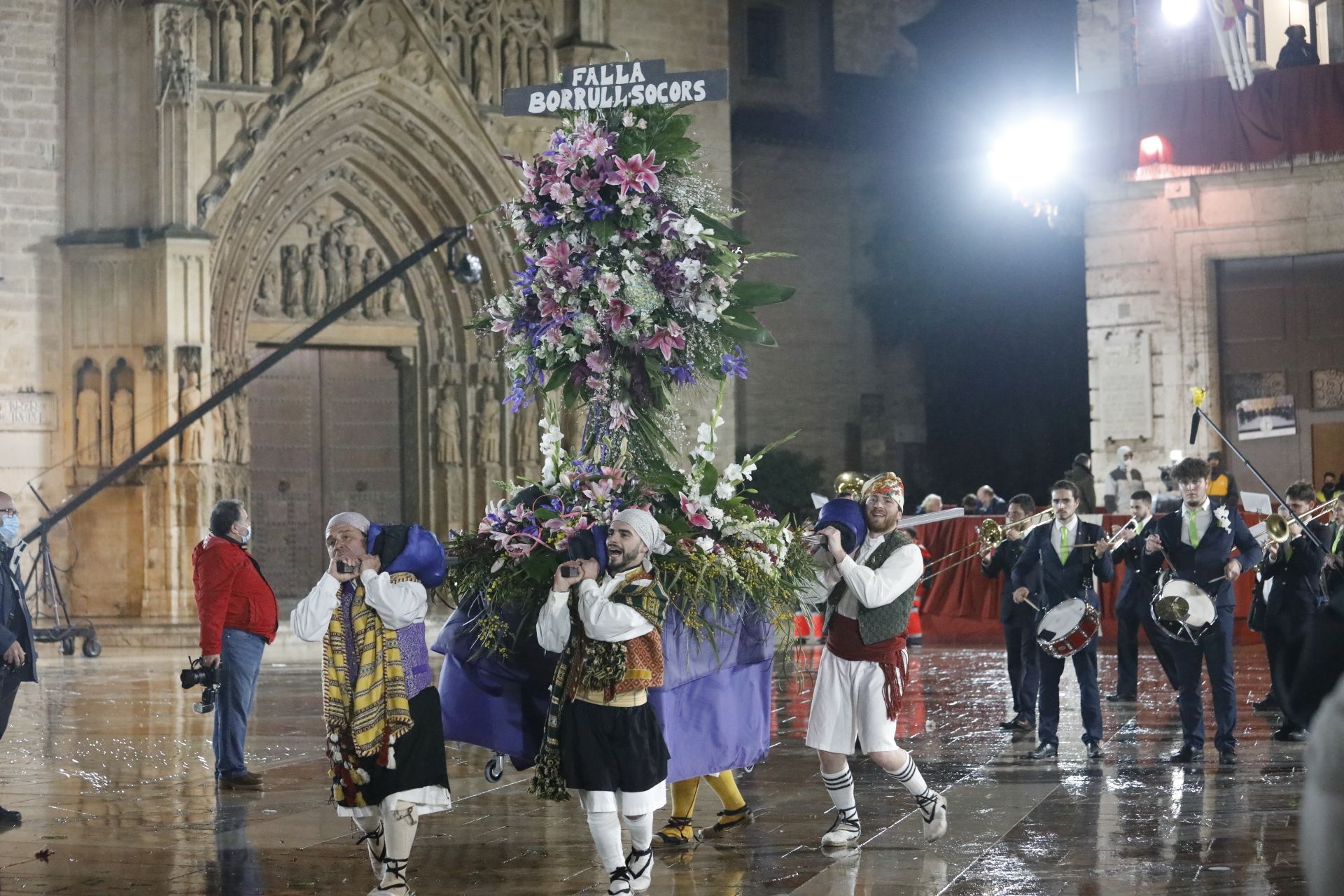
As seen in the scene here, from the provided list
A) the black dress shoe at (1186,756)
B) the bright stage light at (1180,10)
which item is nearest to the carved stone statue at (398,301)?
the bright stage light at (1180,10)

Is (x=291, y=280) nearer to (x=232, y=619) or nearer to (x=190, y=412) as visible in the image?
(x=190, y=412)

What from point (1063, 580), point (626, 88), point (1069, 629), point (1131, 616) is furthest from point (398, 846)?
point (1131, 616)

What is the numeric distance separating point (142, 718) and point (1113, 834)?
756cm

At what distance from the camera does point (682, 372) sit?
742cm

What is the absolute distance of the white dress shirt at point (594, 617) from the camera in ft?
20.6

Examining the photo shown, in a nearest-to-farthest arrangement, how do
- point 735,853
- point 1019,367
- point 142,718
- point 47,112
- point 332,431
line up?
point 735,853 → point 142,718 → point 47,112 → point 332,431 → point 1019,367

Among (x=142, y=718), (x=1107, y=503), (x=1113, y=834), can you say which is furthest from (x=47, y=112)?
(x=1113, y=834)

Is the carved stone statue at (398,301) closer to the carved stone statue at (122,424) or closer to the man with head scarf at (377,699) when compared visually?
the carved stone statue at (122,424)

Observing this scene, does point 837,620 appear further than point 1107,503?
No

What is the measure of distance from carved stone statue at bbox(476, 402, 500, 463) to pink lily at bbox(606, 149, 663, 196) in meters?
15.3

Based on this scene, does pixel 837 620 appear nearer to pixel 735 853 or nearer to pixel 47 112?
pixel 735 853

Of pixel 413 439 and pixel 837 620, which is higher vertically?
pixel 413 439

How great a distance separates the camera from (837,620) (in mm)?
7504

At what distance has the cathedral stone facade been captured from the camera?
64.0ft
